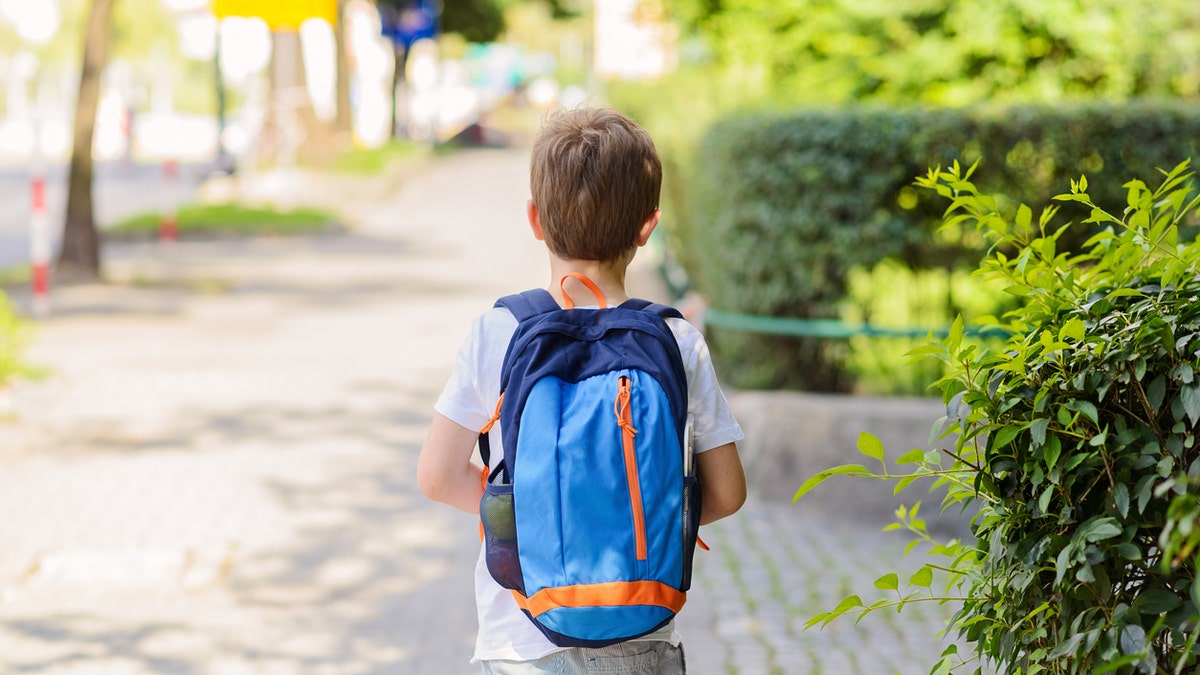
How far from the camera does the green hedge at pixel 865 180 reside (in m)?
6.27

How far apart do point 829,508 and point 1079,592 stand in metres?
4.28

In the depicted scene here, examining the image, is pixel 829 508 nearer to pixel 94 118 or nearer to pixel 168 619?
pixel 168 619

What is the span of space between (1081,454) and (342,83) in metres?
29.5

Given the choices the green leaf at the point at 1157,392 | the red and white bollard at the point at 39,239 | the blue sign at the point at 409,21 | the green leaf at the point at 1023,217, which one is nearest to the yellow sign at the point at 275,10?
the red and white bollard at the point at 39,239

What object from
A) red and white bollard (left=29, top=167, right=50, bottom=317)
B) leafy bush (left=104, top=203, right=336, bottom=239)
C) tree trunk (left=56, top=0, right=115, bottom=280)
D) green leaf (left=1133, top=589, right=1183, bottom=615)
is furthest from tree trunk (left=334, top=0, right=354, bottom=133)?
green leaf (left=1133, top=589, right=1183, bottom=615)

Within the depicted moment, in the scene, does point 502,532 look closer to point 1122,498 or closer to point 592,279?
point 592,279

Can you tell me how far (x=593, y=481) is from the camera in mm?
2039

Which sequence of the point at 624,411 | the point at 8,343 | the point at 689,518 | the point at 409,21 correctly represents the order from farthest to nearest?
the point at 409,21 → the point at 8,343 → the point at 689,518 → the point at 624,411

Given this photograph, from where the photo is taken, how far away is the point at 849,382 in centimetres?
691

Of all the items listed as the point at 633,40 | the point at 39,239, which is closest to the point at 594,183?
the point at 39,239

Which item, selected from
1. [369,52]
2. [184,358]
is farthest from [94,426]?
[369,52]

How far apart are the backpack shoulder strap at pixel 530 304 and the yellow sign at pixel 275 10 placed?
22849 millimetres

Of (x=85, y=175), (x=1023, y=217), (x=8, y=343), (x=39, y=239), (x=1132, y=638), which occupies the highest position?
(x=1023, y=217)

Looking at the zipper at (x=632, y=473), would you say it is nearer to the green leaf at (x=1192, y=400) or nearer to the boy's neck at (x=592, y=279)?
the boy's neck at (x=592, y=279)
